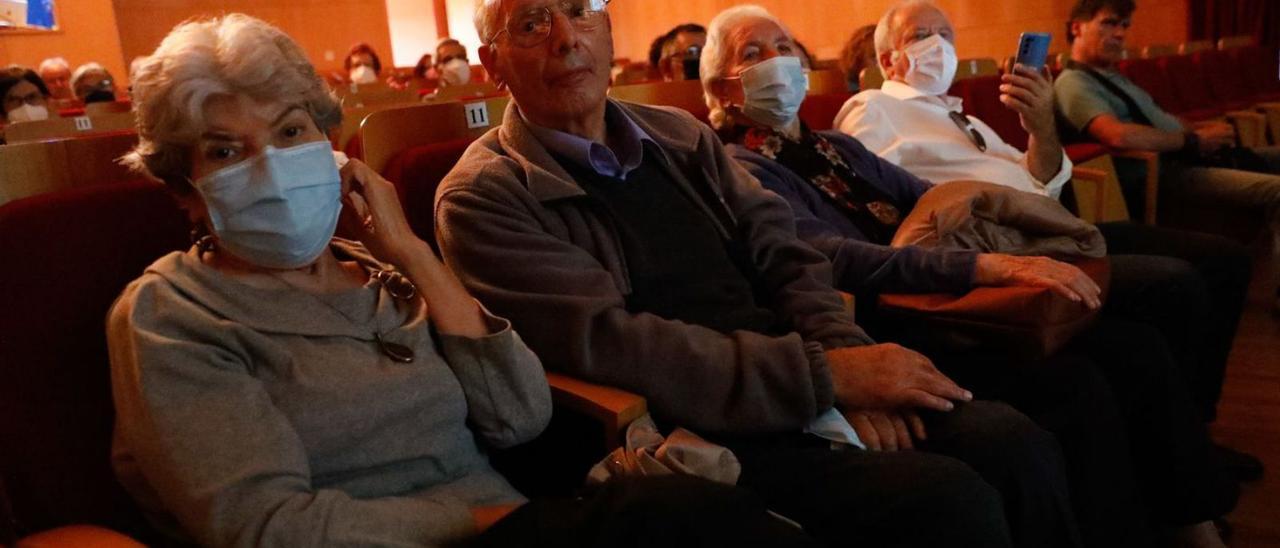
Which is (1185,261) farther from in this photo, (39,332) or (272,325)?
(39,332)

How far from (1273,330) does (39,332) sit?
11.3 feet

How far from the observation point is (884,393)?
139cm

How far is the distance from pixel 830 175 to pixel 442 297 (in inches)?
44.8

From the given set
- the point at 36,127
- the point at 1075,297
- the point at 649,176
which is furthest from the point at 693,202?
the point at 36,127

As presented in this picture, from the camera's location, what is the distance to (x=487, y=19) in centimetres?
161

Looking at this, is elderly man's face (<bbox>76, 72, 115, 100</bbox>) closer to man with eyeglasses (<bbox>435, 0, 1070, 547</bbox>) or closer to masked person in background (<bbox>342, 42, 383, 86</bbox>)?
masked person in background (<bbox>342, 42, 383, 86</bbox>)

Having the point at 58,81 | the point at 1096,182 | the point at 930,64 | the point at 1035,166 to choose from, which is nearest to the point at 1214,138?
the point at 1096,182

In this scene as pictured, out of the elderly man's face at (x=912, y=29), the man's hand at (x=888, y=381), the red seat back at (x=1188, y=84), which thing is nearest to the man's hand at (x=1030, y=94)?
the elderly man's face at (x=912, y=29)

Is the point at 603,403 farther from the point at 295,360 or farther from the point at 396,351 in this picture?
the point at 295,360

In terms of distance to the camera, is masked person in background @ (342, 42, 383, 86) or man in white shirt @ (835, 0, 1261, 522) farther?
masked person in background @ (342, 42, 383, 86)

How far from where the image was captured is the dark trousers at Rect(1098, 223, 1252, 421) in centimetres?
194

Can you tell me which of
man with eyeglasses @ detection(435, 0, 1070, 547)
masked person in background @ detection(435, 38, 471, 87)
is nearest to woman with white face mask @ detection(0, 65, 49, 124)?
masked person in background @ detection(435, 38, 471, 87)

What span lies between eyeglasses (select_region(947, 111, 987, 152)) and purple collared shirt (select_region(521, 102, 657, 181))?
4.19 ft

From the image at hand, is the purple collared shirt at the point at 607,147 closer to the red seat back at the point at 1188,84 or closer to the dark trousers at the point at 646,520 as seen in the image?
the dark trousers at the point at 646,520
